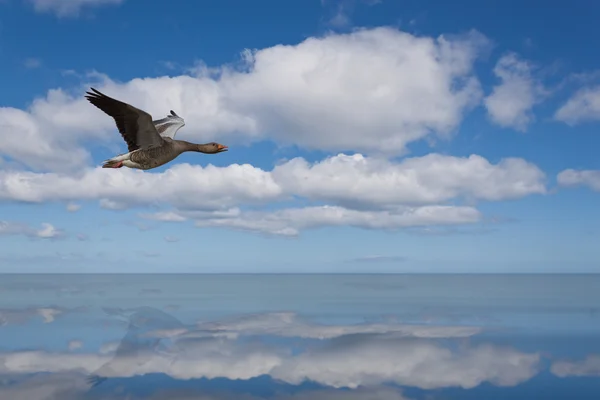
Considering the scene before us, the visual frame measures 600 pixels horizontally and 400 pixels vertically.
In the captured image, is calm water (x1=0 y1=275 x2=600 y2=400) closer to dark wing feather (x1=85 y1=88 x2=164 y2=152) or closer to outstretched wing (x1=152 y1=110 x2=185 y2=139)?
outstretched wing (x1=152 y1=110 x2=185 y2=139)

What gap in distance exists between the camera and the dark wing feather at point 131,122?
16797 mm

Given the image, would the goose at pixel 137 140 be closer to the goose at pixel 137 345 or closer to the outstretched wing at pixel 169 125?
the outstretched wing at pixel 169 125

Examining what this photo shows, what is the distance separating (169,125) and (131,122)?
18.5ft

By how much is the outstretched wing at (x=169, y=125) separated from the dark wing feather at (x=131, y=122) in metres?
4.21

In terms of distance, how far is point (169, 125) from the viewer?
22.9 meters

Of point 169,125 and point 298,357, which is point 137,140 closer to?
point 169,125

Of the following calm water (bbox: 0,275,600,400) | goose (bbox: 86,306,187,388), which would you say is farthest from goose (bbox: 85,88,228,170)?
goose (bbox: 86,306,187,388)

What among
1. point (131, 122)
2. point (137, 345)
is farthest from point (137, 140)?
point (137, 345)

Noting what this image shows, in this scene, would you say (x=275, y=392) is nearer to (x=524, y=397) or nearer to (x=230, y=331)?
(x=524, y=397)

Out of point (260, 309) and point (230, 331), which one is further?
point (260, 309)

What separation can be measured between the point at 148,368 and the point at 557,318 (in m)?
63.7

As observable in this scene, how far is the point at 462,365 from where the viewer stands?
152ft

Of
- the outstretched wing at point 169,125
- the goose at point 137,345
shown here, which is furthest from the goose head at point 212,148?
the goose at point 137,345

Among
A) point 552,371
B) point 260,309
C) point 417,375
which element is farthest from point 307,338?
point 260,309
